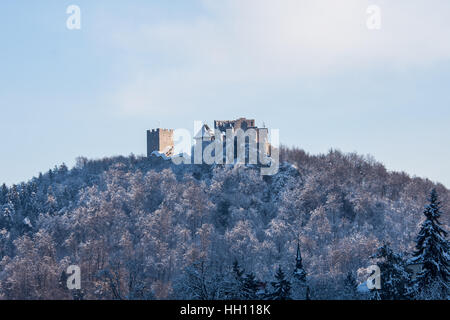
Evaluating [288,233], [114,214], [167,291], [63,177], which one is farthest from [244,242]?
[63,177]

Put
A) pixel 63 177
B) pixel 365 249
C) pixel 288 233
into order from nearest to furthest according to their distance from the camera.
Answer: pixel 365 249 < pixel 288 233 < pixel 63 177

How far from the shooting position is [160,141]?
151000mm

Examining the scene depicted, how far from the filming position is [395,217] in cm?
14412

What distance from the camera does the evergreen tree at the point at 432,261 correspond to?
5100cm

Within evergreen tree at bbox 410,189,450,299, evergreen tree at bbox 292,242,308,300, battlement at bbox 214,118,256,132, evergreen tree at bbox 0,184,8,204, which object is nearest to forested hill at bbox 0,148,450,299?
evergreen tree at bbox 0,184,8,204

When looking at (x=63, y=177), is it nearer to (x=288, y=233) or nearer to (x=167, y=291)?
(x=288, y=233)

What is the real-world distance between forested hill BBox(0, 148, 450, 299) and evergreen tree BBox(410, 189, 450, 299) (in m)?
52.4

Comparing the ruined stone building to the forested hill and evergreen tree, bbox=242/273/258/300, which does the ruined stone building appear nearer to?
the forested hill

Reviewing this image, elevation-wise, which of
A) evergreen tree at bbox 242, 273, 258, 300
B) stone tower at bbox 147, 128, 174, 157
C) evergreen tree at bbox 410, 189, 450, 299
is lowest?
evergreen tree at bbox 242, 273, 258, 300

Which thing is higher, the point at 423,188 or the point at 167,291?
the point at 423,188

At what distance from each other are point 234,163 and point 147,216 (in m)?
20.5

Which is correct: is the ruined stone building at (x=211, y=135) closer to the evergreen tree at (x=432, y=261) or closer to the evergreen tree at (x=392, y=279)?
the evergreen tree at (x=392, y=279)

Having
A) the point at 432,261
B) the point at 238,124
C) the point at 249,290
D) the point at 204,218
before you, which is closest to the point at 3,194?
the point at 204,218

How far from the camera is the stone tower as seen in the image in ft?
487
